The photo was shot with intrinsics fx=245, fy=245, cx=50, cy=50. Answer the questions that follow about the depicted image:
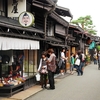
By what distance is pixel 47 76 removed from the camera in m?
13.5

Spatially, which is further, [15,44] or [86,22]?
[86,22]

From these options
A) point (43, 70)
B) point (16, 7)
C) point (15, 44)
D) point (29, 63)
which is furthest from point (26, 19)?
point (29, 63)

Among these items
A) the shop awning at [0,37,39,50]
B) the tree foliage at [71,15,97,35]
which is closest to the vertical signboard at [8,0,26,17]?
the shop awning at [0,37,39,50]

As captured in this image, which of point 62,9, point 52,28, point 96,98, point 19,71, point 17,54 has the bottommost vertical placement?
point 96,98

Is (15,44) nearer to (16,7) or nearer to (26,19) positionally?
(26,19)

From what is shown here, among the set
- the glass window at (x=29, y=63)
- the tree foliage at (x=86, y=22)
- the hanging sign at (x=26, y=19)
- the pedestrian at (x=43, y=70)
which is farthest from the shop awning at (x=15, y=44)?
the tree foliage at (x=86, y=22)

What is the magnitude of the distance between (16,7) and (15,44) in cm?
204

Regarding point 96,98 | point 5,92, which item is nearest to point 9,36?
point 5,92

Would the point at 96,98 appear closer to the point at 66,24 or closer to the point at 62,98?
the point at 62,98

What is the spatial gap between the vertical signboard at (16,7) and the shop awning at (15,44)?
127cm

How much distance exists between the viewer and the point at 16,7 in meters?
11.0

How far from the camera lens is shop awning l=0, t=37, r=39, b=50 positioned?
29.2 feet

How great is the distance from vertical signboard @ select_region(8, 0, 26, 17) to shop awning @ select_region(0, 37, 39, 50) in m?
1.27

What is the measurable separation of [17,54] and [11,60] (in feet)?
3.73
